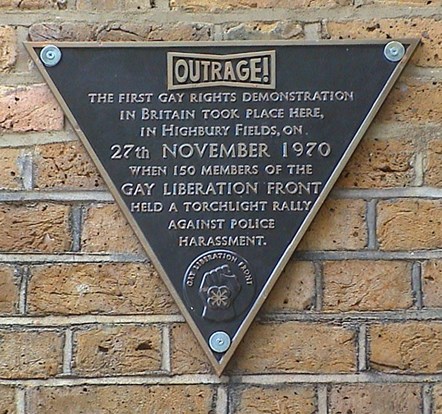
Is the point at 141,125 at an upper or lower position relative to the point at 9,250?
upper

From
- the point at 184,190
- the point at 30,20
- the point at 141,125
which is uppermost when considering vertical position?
the point at 30,20

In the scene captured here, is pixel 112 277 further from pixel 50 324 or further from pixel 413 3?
pixel 413 3

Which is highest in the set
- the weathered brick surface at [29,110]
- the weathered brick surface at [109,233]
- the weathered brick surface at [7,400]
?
the weathered brick surface at [29,110]

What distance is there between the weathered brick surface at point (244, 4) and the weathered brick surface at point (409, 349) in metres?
0.66

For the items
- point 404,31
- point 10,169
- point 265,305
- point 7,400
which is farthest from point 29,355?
point 404,31

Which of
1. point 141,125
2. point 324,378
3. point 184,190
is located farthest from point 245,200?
point 324,378

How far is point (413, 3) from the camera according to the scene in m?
1.60

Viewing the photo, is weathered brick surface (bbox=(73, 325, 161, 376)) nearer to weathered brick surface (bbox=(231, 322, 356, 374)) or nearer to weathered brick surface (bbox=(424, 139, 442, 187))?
weathered brick surface (bbox=(231, 322, 356, 374))

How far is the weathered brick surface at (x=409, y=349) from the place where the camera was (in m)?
1.53

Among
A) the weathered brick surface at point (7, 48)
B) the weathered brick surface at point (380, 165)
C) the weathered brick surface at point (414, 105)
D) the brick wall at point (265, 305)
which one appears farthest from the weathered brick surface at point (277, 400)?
Result: the weathered brick surface at point (7, 48)

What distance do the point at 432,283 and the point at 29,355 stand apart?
0.79 meters

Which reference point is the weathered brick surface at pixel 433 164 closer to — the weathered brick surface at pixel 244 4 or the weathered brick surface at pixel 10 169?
the weathered brick surface at pixel 244 4

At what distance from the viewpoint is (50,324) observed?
1545 millimetres

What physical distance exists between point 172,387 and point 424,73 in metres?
0.79
